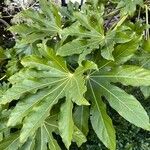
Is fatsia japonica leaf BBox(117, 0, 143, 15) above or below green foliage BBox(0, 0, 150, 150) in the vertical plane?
above

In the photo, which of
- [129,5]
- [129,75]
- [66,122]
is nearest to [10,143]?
[66,122]

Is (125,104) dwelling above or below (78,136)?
above

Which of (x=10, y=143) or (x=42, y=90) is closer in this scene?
(x=42, y=90)

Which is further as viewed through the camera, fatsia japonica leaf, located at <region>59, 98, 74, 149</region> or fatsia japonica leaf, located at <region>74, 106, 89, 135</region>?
fatsia japonica leaf, located at <region>74, 106, 89, 135</region>

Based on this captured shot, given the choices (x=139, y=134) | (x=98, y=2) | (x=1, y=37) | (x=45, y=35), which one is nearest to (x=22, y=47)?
(x=45, y=35)

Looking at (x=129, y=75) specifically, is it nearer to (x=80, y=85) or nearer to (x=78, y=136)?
(x=80, y=85)

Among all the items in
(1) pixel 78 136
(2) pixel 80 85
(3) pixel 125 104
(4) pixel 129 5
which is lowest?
(1) pixel 78 136

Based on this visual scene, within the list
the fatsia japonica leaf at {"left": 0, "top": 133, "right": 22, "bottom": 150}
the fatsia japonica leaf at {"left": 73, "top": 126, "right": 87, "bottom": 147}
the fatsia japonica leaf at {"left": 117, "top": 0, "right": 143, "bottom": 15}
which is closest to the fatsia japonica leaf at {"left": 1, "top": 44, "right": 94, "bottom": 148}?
the fatsia japonica leaf at {"left": 73, "top": 126, "right": 87, "bottom": 147}

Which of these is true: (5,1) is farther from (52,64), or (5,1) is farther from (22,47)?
(52,64)

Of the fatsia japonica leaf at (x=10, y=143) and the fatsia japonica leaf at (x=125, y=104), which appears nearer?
the fatsia japonica leaf at (x=125, y=104)

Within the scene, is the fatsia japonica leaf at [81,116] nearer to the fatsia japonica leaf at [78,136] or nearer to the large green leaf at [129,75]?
the fatsia japonica leaf at [78,136]

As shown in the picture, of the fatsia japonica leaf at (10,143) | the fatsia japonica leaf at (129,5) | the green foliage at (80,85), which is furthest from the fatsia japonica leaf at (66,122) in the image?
the fatsia japonica leaf at (129,5)

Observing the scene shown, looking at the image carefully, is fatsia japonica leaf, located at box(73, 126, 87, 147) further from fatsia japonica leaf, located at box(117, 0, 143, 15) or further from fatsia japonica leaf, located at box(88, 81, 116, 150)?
fatsia japonica leaf, located at box(117, 0, 143, 15)
